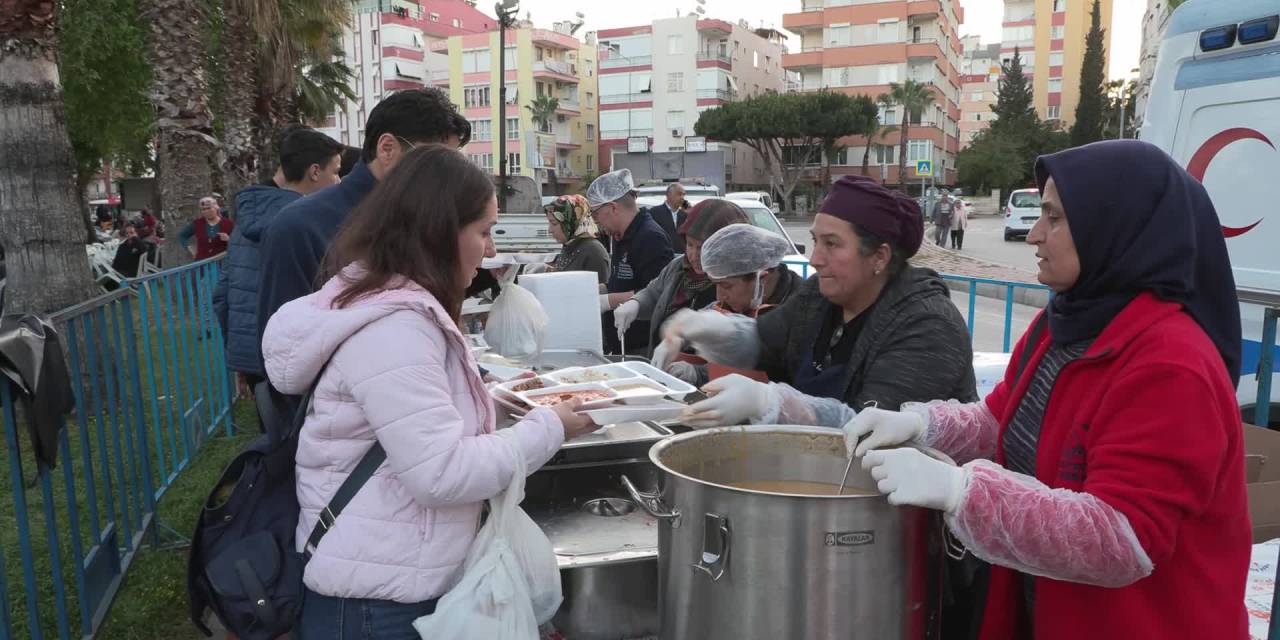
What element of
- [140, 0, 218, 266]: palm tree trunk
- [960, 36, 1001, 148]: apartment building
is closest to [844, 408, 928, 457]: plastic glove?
[140, 0, 218, 266]: palm tree trunk

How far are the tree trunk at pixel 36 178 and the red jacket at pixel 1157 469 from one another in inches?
256

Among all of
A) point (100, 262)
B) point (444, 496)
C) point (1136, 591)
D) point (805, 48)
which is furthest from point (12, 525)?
point (805, 48)

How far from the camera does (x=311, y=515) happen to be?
175 centimetres

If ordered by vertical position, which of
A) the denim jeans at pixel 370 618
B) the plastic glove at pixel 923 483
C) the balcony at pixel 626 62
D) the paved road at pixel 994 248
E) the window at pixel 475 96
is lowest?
the paved road at pixel 994 248

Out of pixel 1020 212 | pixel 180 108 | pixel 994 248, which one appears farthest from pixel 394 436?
pixel 1020 212

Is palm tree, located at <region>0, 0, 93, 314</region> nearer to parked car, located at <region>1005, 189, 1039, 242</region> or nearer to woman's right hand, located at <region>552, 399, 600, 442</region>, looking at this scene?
woman's right hand, located at <region>552, 399, 600, 442</region>

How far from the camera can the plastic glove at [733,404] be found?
85.3 inches

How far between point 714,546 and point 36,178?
6.21 meters

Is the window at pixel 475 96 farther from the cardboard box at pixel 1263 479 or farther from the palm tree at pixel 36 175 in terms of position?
the cardboard box at pixel 1263 479

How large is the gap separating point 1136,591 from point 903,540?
1.28 feet

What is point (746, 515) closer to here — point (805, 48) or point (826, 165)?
point (826, 165)

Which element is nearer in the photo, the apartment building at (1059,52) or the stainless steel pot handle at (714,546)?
the stainless steel pot handle at (714,546)

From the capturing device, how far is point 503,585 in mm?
1645

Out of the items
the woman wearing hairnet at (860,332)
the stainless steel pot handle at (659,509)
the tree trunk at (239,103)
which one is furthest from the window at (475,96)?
the stainless steel pot handle at (659,509)
